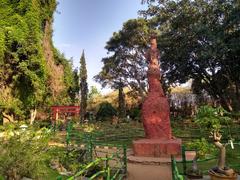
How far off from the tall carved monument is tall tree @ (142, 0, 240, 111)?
945 centimetres

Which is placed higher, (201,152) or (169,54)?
(169,54)

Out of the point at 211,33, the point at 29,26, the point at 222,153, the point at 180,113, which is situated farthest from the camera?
the point at 180,113

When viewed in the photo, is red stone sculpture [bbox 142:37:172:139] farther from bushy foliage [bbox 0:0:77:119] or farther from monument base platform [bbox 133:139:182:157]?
bushy foliage [bbox 0:0:77:119]

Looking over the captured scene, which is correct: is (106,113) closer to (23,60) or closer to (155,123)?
(23,60)

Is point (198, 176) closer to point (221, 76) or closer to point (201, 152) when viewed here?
point (201, 152)

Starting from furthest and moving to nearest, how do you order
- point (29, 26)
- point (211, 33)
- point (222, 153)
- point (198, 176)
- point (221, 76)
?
point (221, 76) → point (29, 26) → point (211, 33) → point (198, 176) → point (222, 153)

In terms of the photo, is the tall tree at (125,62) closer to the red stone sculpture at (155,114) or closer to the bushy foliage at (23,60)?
the bushy foliage at (23,60)

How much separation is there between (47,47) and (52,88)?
357 cm

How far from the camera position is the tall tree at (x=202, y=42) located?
71.6ft

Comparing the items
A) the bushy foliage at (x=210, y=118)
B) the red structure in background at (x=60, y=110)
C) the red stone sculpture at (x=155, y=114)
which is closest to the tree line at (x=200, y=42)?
the red structure in background at (x=60, y=110)

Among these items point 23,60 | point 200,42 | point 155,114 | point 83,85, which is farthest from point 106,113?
point 155,114

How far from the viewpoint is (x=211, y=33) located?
2195 centimetres

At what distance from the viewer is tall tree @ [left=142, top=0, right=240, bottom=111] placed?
21828 mm

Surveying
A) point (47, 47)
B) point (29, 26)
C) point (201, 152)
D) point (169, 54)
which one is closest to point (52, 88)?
point (47, 47)
